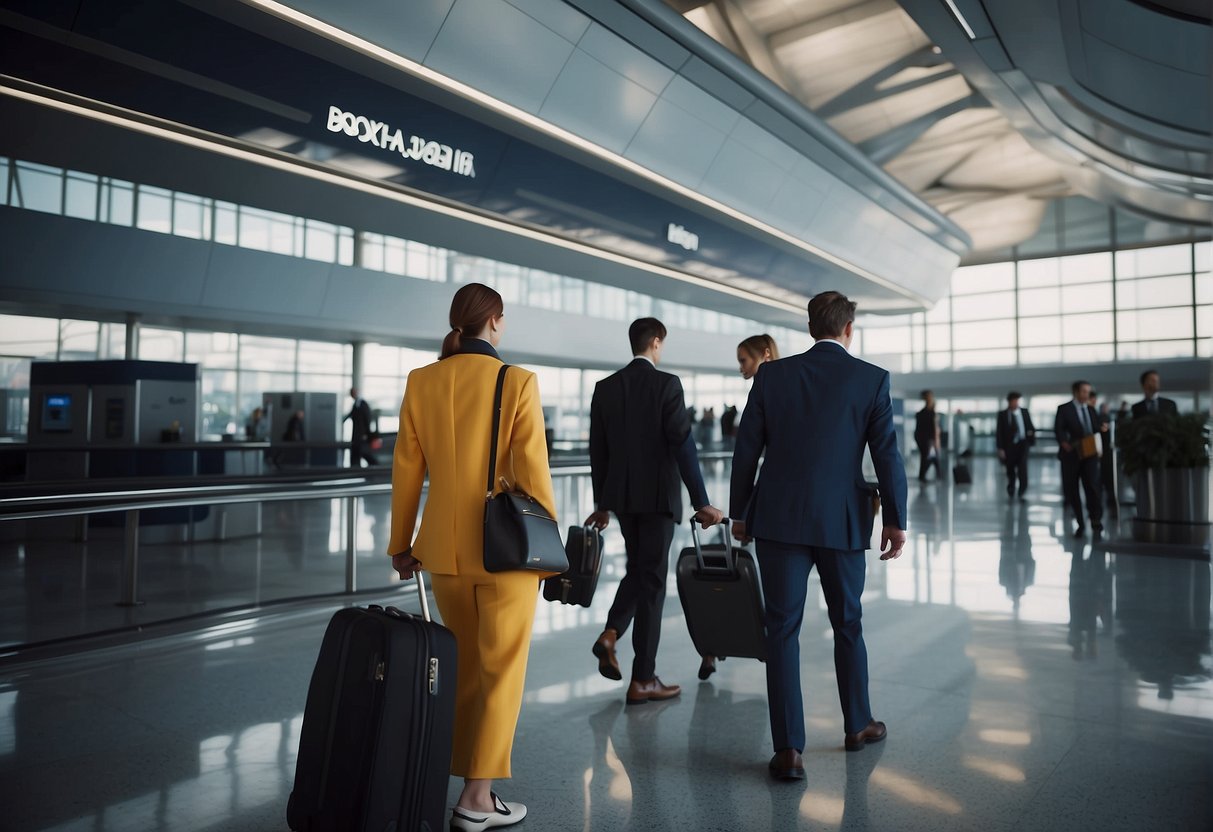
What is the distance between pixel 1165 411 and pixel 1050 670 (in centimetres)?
616

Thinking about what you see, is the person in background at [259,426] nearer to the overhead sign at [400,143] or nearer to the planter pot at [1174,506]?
the overhead sign at [400,143]

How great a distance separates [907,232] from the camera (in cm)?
1723

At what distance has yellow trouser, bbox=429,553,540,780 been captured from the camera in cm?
266

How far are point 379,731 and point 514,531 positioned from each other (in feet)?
2.23

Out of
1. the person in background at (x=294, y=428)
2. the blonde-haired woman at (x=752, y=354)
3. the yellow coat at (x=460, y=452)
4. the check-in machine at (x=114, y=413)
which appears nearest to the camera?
the yellow coat at (x=460, y=452)

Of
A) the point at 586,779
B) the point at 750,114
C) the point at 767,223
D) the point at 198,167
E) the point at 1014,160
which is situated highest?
the point at 1014,160

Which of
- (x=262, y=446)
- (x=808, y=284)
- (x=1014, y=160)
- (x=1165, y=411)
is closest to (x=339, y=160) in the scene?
(x=262, y=446)

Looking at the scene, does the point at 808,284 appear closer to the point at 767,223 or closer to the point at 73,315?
the point at 767,223

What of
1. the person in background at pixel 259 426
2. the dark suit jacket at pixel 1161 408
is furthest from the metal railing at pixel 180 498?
the person in background at pixel 259 426

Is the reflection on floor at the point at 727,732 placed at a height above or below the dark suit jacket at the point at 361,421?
below

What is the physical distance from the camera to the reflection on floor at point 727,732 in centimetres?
278

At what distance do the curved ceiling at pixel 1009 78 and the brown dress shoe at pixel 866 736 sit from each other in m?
3.31

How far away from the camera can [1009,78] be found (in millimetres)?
10133

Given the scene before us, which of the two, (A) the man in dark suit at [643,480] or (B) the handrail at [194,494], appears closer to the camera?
(A) the man in dark suit at [643,480]
